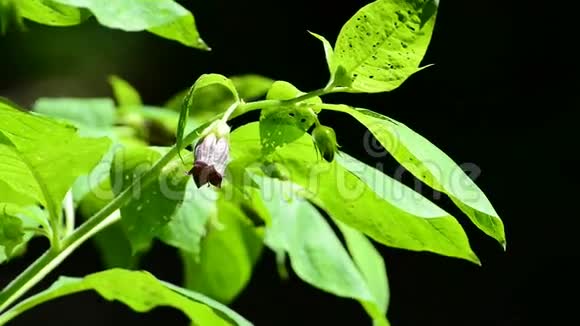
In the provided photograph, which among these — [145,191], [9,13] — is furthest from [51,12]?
[145,191]

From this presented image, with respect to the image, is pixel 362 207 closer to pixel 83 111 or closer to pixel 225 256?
pixel 225 256

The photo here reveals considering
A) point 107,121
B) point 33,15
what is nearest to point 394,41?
point 33,15

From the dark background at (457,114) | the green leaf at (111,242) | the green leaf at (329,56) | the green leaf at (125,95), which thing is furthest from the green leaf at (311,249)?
the dark background at (457,114)

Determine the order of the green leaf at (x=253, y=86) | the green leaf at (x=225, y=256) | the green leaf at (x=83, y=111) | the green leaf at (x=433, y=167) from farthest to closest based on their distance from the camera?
1. the green leaf at (x=253, y=86)
2. the green leaf at (x=83, y=111)
3. the green leaf at (x=225, y=256)
4. the green leaf at (x=433, y=167)

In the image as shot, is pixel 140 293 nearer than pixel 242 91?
Yes

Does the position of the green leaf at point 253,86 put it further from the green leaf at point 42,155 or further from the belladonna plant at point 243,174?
the green leaf at point 42,155

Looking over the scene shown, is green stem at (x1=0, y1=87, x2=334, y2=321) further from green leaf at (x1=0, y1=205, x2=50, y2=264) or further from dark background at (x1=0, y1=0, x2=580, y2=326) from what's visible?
dark background at (x1=0, y1=0, x2=580, y2=326)
